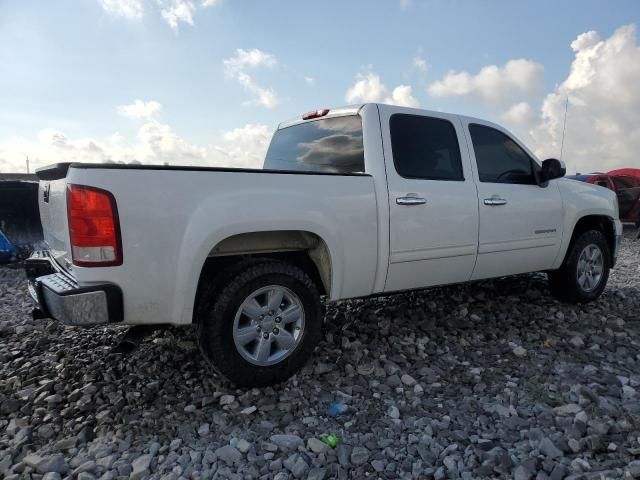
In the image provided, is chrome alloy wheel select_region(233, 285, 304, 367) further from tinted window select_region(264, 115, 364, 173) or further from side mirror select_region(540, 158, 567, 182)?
side mirror select_region(540, 158, 567, 182)

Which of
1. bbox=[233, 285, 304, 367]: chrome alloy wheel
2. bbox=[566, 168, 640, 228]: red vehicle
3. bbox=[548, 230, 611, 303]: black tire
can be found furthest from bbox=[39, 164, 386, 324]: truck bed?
bbox=[566, 168, 640, 228]: red vehicle

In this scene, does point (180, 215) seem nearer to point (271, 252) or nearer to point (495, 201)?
point (271, 252)

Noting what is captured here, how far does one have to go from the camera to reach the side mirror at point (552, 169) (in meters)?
4.36

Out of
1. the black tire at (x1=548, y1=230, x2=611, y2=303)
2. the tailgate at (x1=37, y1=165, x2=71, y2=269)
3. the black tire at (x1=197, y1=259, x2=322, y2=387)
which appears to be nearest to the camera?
the tailgate at (x1=37, y1=165, x2=71, y2=269)

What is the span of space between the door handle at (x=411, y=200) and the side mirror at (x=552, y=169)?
1.66 meters

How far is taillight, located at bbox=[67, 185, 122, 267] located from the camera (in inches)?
94.2

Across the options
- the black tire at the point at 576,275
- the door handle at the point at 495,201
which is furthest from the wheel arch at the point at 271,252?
the black tire at the point at 576,275

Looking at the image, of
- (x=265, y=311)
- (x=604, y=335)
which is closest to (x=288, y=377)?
(x=265, y=311)

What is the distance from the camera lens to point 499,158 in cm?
425

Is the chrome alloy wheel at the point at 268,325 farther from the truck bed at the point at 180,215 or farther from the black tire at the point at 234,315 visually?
the truck bed at the point at 180,215

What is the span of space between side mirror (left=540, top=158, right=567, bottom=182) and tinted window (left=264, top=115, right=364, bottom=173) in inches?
81.8

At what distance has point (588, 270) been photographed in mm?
4934

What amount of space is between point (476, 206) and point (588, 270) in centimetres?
202

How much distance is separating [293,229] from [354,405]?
117 cm
